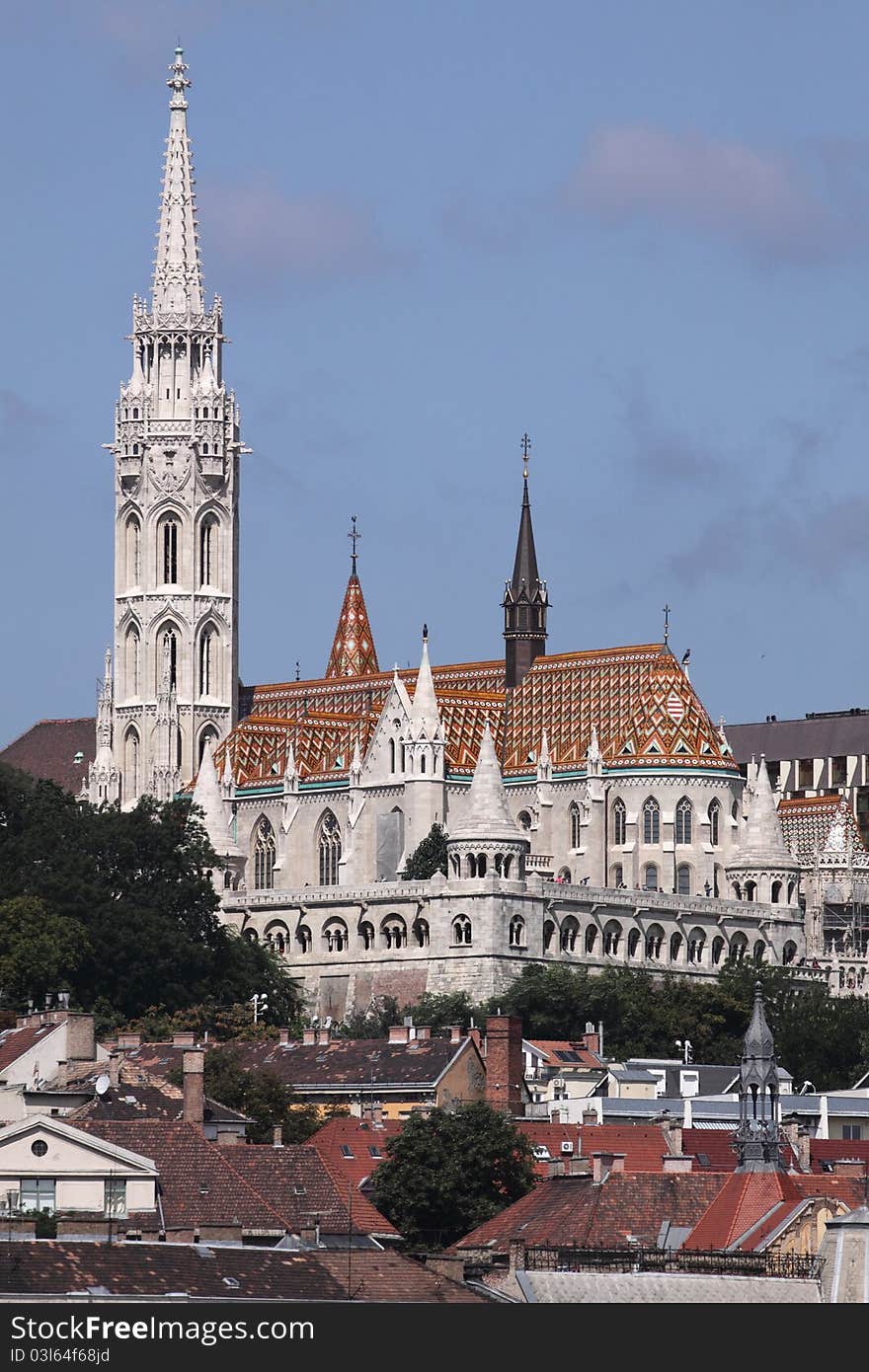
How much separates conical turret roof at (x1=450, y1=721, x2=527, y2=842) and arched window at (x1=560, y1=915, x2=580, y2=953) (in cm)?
435

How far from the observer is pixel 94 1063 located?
122 meters

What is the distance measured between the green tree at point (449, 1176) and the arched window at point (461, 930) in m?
83.9

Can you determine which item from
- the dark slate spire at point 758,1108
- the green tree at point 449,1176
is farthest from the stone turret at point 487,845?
the green tree at point 449,1176

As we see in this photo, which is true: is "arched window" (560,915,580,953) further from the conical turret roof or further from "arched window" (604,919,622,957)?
the conical turret roof

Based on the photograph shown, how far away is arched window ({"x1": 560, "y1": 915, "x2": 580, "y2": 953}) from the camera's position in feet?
646

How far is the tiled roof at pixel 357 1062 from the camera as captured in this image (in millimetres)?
133375

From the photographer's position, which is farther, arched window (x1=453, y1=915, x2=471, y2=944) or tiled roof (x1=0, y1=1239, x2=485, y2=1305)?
arched window (x1=453, y1=915, x2=471, y2=944)

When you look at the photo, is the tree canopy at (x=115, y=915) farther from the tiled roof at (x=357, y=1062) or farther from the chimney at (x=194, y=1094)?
the chimney at (x=194, y=1094)

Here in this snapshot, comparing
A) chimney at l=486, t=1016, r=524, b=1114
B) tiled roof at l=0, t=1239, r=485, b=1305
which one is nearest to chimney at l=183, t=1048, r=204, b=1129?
chimney at l=486, t=1016, r=524, b=1114

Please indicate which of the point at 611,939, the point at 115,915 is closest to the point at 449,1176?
the point at 115,915
